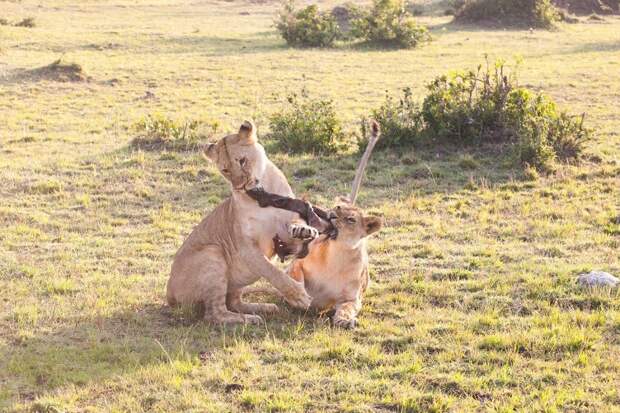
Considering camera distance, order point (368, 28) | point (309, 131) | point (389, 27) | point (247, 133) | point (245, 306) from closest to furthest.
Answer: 1. point (247, 133)
2. point (245, 306)
3. point (309, 131)
4. point (389, 27)
5. point (368, 28)

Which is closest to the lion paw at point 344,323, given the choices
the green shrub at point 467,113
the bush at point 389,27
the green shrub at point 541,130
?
the green shrub at point 541,130

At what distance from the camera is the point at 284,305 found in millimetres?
6934

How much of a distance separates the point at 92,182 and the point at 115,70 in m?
10.2

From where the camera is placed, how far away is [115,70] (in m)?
21.0

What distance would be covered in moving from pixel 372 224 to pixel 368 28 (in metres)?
21.4

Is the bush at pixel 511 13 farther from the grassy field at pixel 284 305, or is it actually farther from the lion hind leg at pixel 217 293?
the lion hind leg at pixel 217 293

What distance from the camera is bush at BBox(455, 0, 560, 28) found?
32062 mm

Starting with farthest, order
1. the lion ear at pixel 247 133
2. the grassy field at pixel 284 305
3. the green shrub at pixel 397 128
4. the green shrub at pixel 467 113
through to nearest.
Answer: the green shrub at pixel 397 128, the green shrub at pixel 467 113, the lion ear at pixel 247 133, the grassy field at pixel 284 305

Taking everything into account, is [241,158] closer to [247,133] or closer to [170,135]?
[247,133]

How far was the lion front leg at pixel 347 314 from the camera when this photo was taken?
6367mm

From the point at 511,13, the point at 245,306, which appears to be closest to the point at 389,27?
the point at 511,13

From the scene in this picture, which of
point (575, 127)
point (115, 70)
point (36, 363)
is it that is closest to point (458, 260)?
point (36, 363)

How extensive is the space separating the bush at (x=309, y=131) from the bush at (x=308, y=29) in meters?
13.7

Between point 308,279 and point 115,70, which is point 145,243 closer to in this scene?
point 308,279
